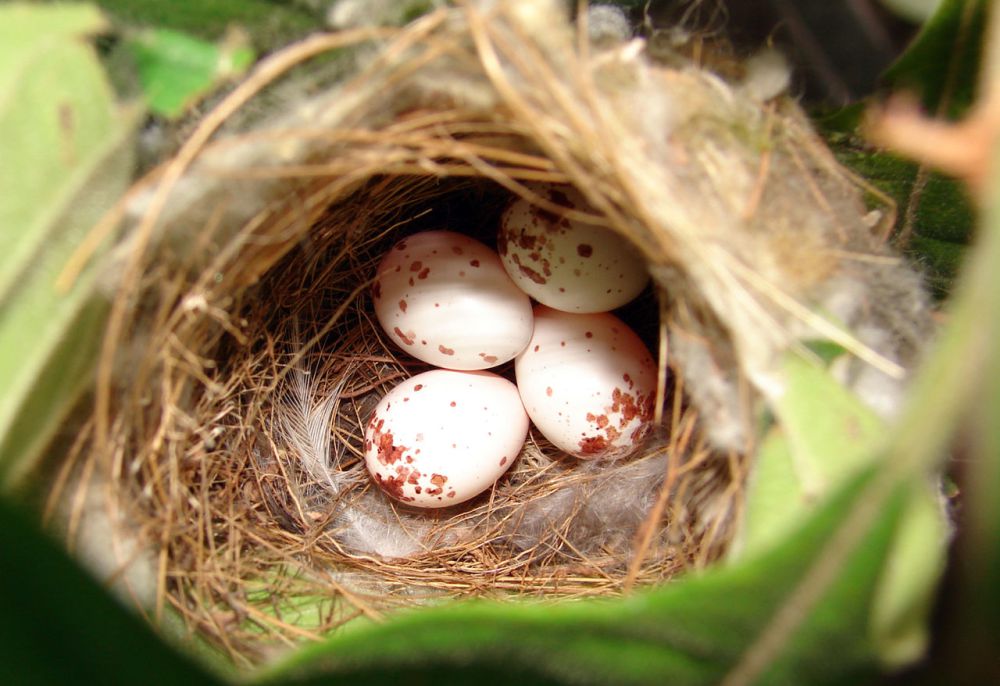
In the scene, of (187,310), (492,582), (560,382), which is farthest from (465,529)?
(187,310)

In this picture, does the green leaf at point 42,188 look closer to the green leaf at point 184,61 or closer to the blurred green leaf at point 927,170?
the green leaf at point 184,61

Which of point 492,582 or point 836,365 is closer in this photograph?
point 836,365

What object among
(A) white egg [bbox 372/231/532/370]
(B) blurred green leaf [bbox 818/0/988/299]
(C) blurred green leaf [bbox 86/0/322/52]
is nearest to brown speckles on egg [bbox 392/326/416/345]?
(A) white egg [bbox 372/231/532/370]

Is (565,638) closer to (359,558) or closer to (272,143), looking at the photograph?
(272,143)

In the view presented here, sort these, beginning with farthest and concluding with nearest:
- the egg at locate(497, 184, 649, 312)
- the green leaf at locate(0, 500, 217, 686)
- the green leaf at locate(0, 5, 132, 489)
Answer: the egg at locate(497, 184, 649, 312) → the green leaf at locate(0, 5, 132, 489) → the green leaf at locate(0, 500, 217, 686)

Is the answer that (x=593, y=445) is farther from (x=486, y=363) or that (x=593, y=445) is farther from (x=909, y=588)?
(x=909, y=588)

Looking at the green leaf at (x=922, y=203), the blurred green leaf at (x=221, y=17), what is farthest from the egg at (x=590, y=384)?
the blurred green leaf at (x=221, y=17)

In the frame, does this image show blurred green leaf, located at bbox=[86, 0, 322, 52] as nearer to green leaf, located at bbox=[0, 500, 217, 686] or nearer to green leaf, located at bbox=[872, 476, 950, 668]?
green leaf, located at bbox=[0, 500, 217, 686]
